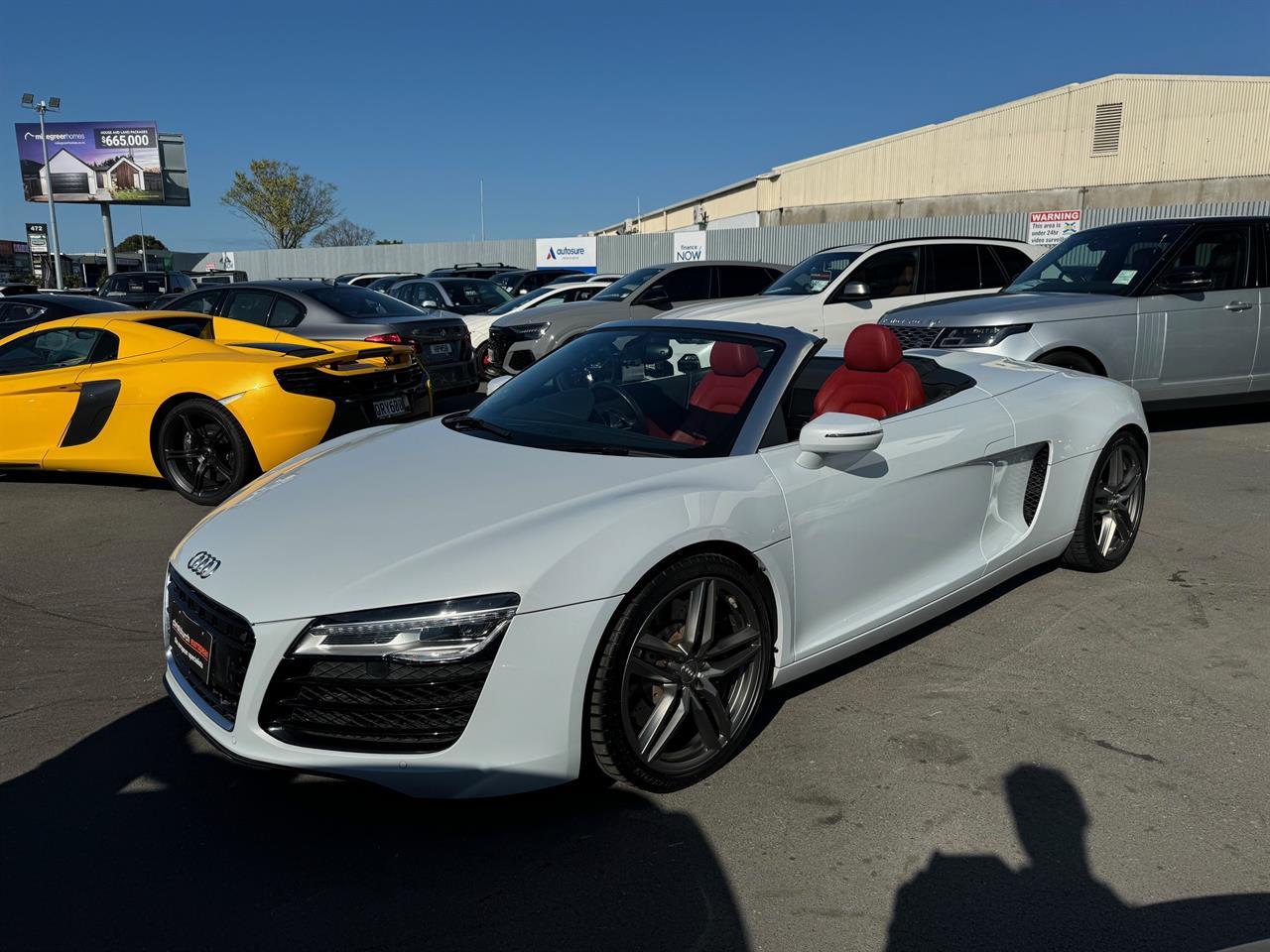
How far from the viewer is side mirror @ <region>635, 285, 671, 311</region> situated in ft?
39.0

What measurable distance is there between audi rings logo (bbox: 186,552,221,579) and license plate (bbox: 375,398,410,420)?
13.0ft

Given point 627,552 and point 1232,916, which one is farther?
point 627,552

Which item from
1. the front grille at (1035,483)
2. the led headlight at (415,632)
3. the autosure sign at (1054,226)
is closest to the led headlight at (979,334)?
the front grille at (1035,483)

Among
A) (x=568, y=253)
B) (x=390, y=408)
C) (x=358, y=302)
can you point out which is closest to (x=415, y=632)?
(x=390, y=408)

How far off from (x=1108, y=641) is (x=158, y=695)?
3837 millimetres

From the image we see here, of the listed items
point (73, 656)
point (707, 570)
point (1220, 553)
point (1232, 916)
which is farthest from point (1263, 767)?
point (73, 656)

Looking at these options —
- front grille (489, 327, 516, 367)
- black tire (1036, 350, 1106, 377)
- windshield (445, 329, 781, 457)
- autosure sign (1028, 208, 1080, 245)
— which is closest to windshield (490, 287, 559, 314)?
front grille (489, 327, 516, 367)

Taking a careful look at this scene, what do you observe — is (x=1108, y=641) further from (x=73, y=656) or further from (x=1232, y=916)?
(x=73, y=656)

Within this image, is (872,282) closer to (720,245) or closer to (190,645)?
(190,645)

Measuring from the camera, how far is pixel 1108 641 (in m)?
4.10

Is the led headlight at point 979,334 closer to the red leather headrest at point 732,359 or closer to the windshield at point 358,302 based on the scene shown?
the red leather headrest at point 732,359

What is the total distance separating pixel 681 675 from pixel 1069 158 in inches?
1420

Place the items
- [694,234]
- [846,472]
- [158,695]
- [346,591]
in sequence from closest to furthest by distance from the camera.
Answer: [346,591] < [846,472] < [158,695] < [694,234]

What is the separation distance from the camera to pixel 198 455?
6727 millimetres
